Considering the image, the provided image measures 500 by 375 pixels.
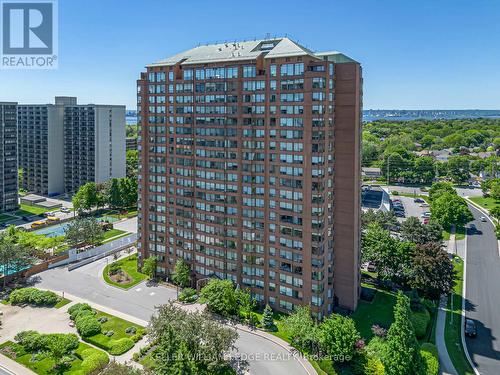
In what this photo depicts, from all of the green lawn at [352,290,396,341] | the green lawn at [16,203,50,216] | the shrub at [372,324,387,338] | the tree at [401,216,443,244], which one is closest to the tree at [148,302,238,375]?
the shrub at [372,324,387,338]

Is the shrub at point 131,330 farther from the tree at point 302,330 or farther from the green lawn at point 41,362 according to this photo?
the tree at point 302,330

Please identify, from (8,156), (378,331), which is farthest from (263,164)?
(8,156)

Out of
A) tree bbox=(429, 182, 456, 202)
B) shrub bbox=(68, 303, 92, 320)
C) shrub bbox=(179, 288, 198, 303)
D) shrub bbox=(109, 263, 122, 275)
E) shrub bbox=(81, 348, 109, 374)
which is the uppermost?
tree bbox=(429, 182, 456, 202)

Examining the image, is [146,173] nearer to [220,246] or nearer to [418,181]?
[220,246]

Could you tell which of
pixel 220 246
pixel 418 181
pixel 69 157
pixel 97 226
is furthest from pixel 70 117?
pixel 418 181

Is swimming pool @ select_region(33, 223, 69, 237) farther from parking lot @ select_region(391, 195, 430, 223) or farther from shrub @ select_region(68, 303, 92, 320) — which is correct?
parking lot @ select_region(391, 195, 430, 223)

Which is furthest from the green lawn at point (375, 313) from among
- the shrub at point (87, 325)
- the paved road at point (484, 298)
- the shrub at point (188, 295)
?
the shrub at point (87, 325)

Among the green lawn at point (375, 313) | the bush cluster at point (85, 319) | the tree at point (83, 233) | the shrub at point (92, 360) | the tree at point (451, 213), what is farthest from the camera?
the tree at point (451, 213)
